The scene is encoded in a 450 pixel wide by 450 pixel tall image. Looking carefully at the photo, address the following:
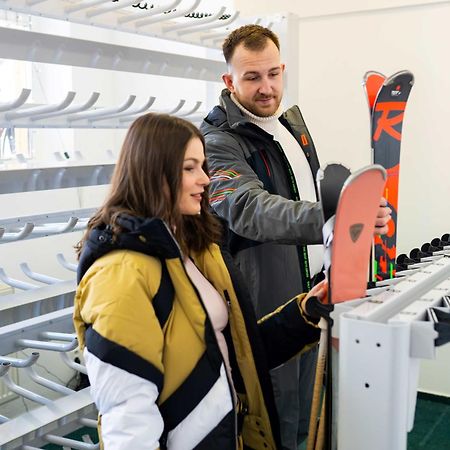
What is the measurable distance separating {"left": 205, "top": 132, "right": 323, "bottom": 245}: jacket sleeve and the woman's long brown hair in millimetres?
300

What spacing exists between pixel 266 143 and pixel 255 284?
420mm

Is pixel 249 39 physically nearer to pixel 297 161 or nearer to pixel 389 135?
pixel 297 161

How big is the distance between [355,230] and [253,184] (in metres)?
0.51

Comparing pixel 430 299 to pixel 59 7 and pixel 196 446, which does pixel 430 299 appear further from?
pixel 59 7

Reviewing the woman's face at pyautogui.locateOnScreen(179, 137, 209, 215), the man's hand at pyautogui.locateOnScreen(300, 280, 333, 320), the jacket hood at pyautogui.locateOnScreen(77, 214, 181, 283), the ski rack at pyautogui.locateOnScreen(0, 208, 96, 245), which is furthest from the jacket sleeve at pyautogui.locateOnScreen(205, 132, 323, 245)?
the ski rack at pyautogui.locateOnScreen(0, 208, 96, 245)

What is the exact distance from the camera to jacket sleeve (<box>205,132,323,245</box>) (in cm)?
163

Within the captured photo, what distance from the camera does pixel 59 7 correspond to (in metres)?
2.24

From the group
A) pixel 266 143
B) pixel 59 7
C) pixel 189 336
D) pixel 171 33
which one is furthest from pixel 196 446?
pixel 171 33

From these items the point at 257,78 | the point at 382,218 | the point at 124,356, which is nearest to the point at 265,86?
the point at 257,78

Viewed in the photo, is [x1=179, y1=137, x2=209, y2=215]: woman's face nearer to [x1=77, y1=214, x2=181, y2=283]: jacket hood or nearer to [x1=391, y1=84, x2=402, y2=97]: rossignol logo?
[x1=77, y1=214, x2=181, y2=283]: jacket hood

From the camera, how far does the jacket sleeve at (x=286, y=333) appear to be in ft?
5.30

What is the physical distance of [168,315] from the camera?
54.6 inches

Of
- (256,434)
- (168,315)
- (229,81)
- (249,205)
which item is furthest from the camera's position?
(229,81)

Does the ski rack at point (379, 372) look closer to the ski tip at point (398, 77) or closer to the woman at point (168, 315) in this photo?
the woman at point (168, 315)
